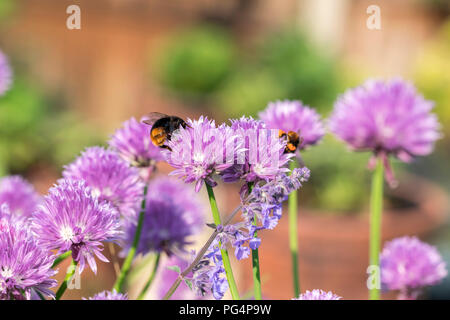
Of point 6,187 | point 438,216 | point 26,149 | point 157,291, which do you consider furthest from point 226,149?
point 26,149

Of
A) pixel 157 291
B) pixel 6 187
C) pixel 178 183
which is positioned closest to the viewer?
pixel 6 187

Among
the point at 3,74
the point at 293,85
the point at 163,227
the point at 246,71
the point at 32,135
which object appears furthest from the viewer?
the point at 246,71

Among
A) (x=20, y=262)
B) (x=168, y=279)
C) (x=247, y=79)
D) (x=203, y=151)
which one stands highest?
(x=247, y=79)

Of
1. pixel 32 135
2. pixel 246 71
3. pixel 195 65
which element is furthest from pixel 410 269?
pixel 246 71

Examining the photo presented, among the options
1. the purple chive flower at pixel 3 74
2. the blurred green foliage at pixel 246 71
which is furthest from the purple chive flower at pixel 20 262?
the blurred green foliage at pixel 246 71

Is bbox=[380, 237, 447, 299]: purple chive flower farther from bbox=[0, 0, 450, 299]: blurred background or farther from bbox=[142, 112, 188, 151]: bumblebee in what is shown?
bbox=[0, 0, 450, 299]: blurred background

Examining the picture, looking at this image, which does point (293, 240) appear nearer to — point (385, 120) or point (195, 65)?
point (385, 120)

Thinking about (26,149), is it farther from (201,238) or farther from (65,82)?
(65,82)
